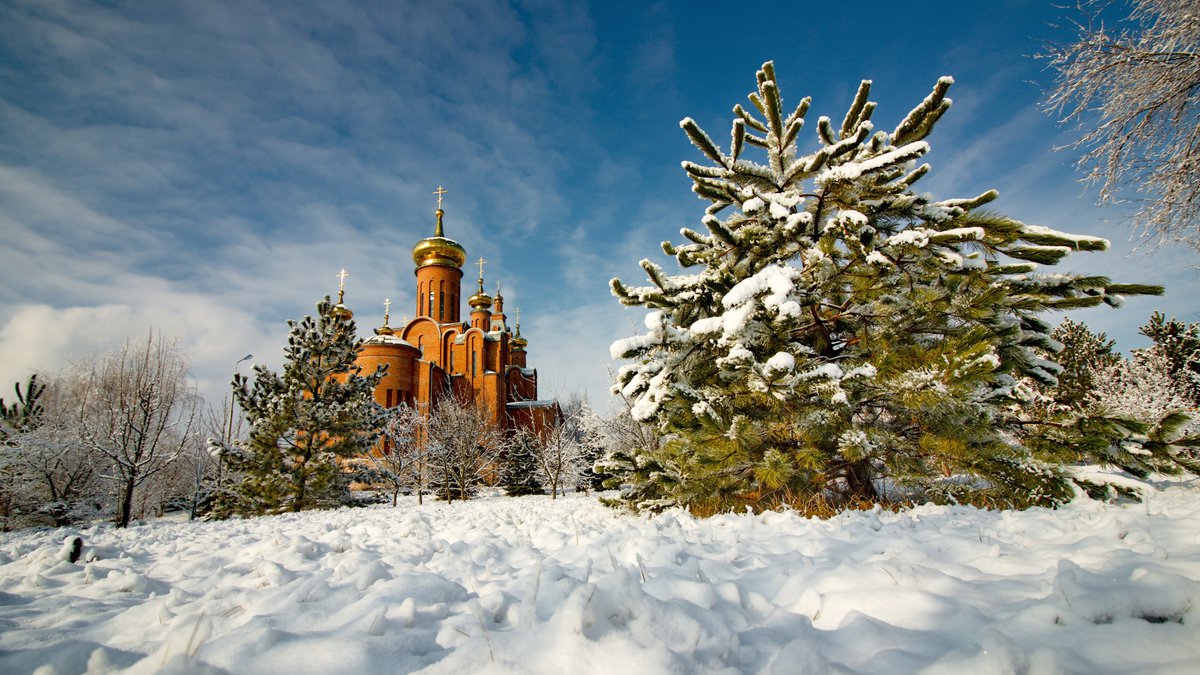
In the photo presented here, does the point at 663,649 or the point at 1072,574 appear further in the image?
the point at 1072,574

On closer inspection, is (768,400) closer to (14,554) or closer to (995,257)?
(995,257)

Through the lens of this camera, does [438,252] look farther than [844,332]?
Yes

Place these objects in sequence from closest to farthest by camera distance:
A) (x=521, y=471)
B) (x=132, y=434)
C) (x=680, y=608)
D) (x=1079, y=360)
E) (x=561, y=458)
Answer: (x=680, y=608), (x=132, y=434), (x=1079, y=360), (x=561, y=458), (x=521, y=471)

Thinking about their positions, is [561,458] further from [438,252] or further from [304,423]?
[438,252]

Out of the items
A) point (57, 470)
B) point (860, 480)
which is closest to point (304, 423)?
point (57, 470)

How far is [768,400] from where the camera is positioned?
489cm

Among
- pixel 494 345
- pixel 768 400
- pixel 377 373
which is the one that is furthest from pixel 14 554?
pixel 494 345

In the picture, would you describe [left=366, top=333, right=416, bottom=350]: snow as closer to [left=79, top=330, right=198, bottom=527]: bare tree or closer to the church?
the church

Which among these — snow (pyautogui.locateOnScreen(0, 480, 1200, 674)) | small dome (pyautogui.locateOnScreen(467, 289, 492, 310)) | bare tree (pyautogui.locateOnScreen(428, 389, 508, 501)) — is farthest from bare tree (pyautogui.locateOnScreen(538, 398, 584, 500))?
snow (pyautogui.locateOnScreen(0, 480, 1200, 674))

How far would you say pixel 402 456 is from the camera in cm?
2094

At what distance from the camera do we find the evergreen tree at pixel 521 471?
2524 cm

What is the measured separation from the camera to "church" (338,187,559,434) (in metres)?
30.5

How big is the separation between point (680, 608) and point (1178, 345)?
1399 inches

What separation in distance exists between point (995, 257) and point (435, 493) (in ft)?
83.4
